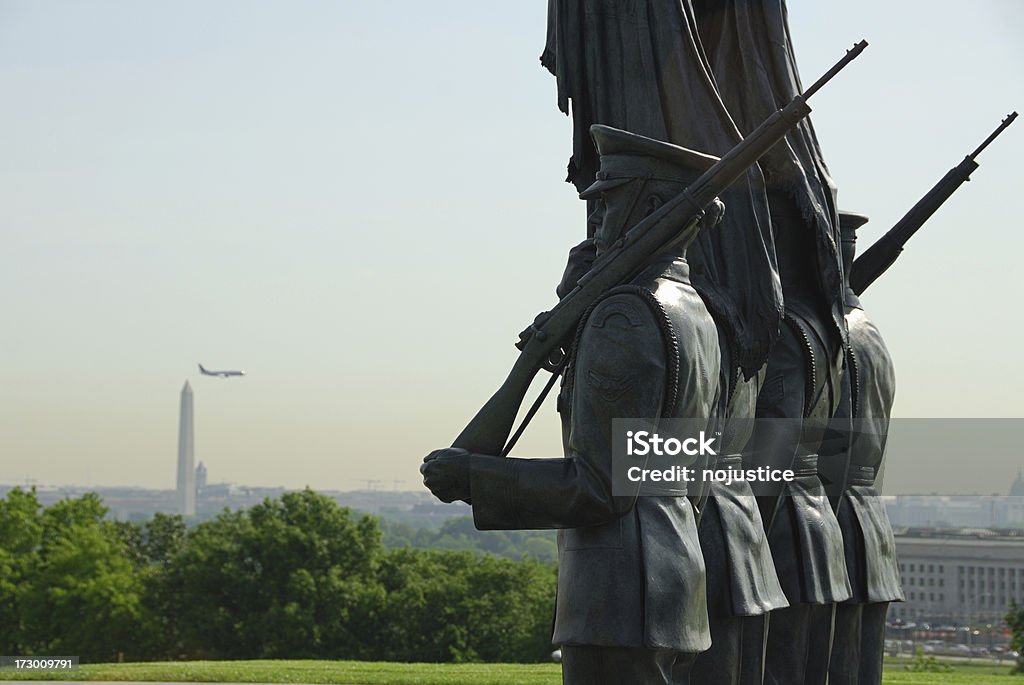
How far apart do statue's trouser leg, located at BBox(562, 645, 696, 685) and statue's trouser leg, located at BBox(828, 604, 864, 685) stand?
3498 mm

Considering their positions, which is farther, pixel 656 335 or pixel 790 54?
pixel 790 54

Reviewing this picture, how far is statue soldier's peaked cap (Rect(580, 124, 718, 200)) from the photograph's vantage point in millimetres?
7402

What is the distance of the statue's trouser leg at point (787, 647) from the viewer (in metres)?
9.46

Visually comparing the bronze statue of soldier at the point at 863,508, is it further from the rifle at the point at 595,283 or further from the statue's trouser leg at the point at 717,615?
the rifle at the point at 595,283

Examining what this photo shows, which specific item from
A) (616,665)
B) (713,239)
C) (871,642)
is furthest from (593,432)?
(871,642)

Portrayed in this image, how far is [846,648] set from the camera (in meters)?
10.4

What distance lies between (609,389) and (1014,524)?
7.04 meters

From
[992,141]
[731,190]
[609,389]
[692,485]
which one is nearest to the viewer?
[609,389]

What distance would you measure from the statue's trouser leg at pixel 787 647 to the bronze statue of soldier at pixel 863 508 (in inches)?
→ 33.1

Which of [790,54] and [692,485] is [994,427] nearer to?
[790,54]

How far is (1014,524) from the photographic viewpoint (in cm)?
1279

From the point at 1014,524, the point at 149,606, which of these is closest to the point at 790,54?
the point at 1014,524

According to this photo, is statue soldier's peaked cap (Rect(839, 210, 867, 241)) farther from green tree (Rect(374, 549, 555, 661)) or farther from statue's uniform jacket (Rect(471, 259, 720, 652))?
green tree (Rect(374, 549, 555, 661))

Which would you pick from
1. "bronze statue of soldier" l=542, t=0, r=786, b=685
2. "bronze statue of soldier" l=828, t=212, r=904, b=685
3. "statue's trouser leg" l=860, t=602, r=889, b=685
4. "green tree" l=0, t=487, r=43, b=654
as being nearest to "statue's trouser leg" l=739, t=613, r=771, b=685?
"bronze statue of soldier" l=542, t=0, r=786, b=685
